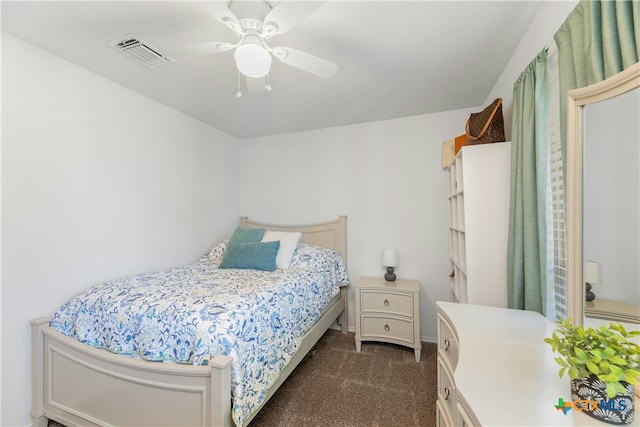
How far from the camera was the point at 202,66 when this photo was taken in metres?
1.98

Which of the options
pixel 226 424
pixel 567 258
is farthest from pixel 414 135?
pixel 226 424

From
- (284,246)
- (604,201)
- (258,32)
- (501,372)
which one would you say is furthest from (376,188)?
(501,372)

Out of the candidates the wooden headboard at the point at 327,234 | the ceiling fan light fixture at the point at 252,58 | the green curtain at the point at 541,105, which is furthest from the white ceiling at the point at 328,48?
the wooden headboard at the point at 327,234

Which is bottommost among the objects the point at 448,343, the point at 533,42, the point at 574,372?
the point at 448,343

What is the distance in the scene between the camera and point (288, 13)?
1182mm

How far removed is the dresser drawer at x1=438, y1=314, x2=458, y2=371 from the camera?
1230 mm

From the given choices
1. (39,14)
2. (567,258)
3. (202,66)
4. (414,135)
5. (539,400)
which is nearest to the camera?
(539,400)

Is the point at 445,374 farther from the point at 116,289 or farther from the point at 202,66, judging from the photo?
the point at 202,66

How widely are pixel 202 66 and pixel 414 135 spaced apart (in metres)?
2.18

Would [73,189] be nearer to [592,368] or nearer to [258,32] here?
[258,32]

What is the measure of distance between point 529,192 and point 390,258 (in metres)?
1.54

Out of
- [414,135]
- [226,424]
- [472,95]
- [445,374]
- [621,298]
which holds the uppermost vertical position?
[472,95]

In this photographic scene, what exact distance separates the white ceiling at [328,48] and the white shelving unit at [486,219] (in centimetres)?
71

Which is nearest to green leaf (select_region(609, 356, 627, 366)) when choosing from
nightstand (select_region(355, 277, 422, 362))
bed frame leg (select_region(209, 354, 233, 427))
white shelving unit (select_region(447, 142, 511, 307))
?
white shelving unit (select_region(447, 142, 511, 307))
